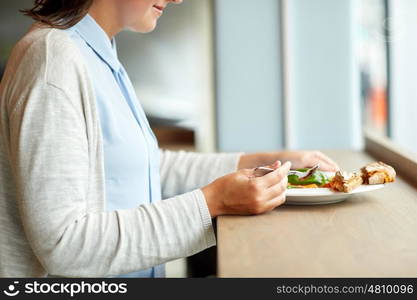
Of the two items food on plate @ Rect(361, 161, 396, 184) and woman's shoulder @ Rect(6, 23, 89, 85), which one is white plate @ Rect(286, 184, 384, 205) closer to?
food on plate @ Rect(361, 161, 396, 184)

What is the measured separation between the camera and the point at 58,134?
1017 mm

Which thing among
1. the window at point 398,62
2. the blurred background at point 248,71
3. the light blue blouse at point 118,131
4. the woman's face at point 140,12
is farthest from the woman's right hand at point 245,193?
the window at point 398,62

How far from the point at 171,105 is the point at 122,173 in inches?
87.1

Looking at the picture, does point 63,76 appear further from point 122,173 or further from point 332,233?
point 332,233

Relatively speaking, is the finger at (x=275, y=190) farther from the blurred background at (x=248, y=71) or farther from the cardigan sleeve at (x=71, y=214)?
the blurred background at (x=248, y=71)

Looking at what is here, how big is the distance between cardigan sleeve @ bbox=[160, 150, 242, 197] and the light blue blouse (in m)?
0.27

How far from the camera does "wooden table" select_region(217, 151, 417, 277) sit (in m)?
0.92

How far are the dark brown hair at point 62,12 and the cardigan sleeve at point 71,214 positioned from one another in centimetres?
20

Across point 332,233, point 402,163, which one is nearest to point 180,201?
point 332,233

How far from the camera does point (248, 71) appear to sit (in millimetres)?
3334

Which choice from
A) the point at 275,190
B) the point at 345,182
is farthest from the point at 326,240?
the point at 345,182

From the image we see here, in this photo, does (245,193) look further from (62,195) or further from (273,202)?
(62,195)

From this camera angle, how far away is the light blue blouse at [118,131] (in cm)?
115

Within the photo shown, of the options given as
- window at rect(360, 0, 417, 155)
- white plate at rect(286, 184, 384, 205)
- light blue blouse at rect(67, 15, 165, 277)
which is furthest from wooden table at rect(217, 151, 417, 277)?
window at rect(360, 0, 417, 155)
